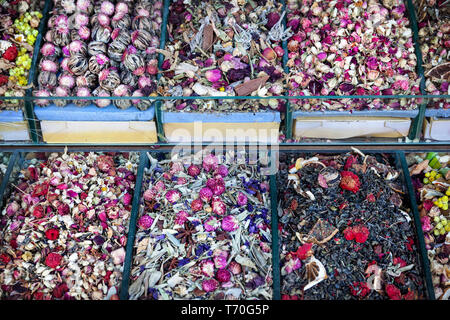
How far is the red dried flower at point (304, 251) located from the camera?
1.80 metres

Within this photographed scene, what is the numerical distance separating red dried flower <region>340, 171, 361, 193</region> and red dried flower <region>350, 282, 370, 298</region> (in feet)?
1.45

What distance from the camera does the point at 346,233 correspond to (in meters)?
1.84

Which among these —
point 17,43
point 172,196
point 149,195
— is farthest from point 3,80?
point 172,196

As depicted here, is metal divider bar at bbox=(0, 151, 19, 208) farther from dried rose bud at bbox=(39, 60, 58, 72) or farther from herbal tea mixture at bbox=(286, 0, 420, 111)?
herbal tea mixture at bbox=(286, 0, 420, 111)

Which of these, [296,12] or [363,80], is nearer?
[363,80]

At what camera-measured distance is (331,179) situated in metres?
2.00

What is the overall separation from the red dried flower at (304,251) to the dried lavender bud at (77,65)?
1.43 meters

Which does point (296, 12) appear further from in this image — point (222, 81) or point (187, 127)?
point (187, 127)

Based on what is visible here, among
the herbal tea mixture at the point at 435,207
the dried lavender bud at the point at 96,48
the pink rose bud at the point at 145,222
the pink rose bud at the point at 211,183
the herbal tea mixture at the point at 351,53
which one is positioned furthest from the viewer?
the dried lavender bud at the point at 96,48

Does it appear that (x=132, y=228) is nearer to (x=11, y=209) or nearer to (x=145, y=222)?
(x=145, y=222)

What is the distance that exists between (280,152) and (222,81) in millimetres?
483

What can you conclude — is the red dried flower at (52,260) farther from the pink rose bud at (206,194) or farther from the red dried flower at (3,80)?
the red dried flower at (3,80)

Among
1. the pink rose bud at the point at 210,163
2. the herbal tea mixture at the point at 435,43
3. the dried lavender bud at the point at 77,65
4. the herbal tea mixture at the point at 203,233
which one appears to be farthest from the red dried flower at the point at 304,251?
the dried lavender bud at the point at 77,65
